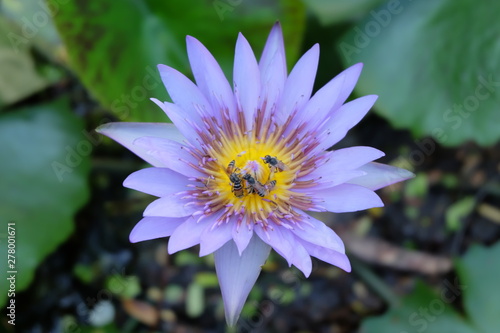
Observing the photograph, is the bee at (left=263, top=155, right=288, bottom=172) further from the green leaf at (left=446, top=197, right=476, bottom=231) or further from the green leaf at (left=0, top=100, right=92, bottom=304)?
the green leaf at (left=446, top=197, right=476, bottom=231)

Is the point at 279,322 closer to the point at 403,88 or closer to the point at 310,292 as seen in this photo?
the point at 310,292

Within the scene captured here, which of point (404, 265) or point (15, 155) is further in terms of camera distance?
point (404, 265)

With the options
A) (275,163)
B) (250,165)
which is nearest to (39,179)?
(250,165)

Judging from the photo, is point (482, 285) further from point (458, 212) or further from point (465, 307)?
point (458, 212)

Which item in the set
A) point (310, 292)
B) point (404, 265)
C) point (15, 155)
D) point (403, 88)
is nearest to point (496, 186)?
point (404, 265)

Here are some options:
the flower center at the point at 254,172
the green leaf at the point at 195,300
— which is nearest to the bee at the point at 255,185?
the flower center at the point at 254,172

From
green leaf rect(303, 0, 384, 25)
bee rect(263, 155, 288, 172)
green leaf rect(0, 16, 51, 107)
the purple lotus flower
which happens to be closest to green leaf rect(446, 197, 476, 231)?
green leaf rect(303, 0, 384, 25)
